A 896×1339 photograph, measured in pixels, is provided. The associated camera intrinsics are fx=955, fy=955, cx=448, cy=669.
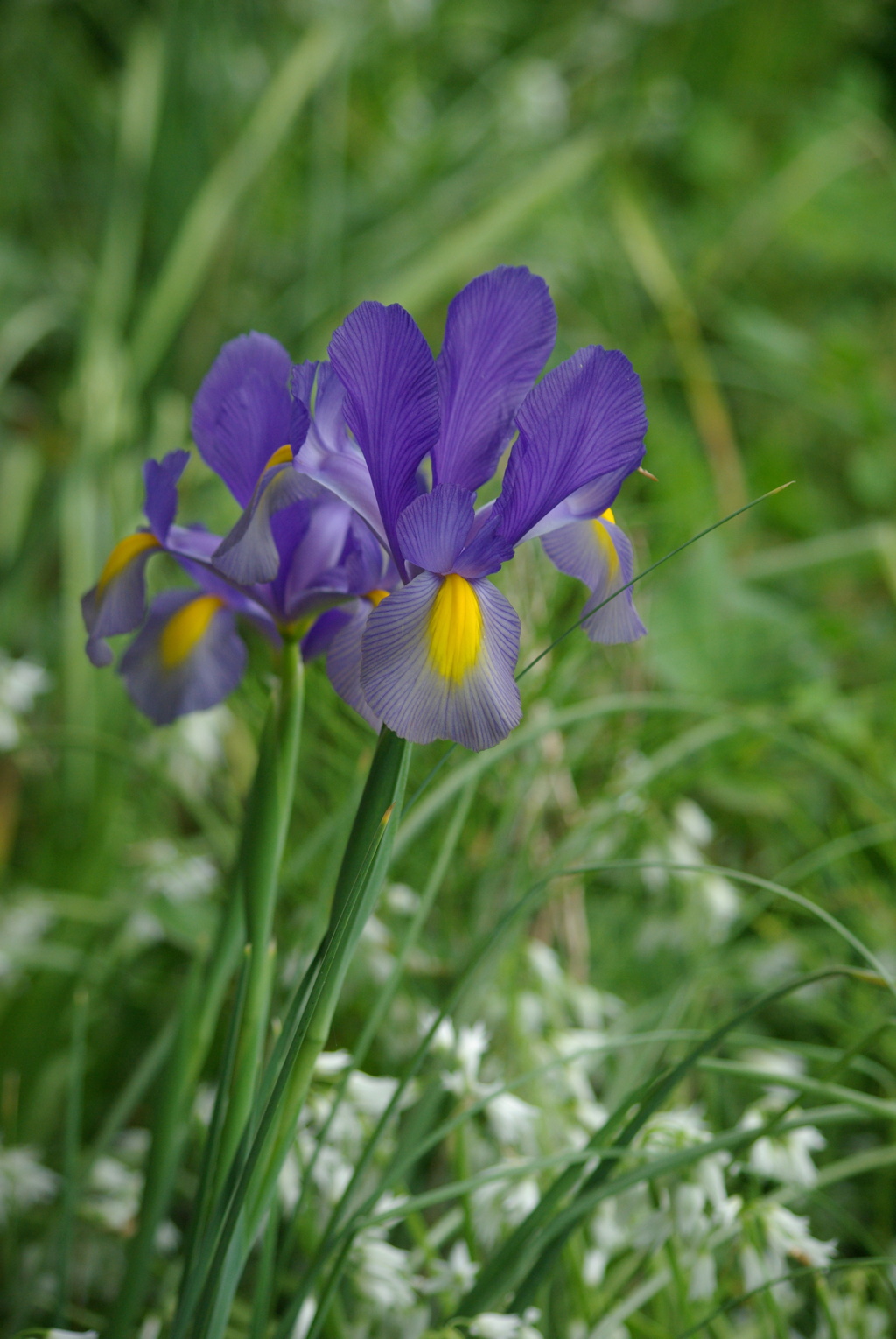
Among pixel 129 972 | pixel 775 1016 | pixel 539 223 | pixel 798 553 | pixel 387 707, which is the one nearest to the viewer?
pixel 387 707

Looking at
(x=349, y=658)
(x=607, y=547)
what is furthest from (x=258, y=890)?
(x=607, y=547)

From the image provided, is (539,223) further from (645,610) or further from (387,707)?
(387,707)

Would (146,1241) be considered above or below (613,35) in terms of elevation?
below

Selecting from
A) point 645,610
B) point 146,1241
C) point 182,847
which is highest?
point 645,610

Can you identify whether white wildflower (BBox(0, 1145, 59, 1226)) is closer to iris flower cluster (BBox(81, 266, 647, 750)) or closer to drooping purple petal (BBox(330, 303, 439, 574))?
iris flower cluster (BBox(81, 266, 647, 750))

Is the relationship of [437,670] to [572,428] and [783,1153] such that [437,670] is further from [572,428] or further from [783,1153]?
[783,1153]

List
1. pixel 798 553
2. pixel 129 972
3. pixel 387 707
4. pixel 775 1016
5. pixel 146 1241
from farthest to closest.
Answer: pixel 798 553, pixel 775 1016, pixel 129 972, pixel 146 1241, pixel 387 707

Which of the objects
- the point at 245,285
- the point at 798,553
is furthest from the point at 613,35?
the point at 798,553

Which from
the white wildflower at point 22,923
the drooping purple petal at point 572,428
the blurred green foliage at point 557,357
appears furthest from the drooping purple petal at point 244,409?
the white wildflower at point 22,923

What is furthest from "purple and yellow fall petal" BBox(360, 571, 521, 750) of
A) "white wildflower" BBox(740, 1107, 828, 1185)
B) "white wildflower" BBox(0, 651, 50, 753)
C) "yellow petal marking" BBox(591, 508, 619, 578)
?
"white wildflower" BBox(0, 651, 50, 753)
